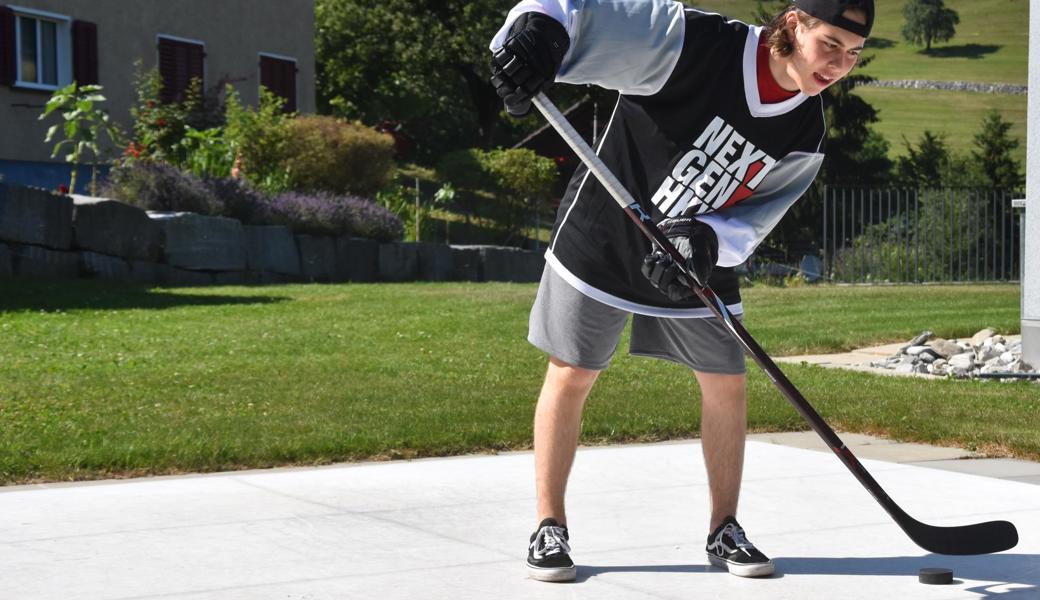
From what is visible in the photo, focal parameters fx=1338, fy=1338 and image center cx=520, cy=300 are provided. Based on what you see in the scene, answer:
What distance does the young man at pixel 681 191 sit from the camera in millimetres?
3504

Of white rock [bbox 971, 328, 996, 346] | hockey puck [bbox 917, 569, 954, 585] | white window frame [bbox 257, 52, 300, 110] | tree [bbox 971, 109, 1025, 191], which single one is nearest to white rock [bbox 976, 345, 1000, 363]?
white rock [bbox 971, 328, 996, 346]

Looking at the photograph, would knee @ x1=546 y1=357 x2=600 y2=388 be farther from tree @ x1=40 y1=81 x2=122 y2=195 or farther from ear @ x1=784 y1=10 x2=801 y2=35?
A: tree @ x1=40 y1=81 x2=122 y2=195

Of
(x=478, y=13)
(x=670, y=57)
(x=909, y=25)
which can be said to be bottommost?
(x=670, y=57)

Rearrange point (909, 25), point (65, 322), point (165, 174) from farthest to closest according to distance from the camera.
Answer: point (909, 25) < point (165, 174) < point (65, 322)

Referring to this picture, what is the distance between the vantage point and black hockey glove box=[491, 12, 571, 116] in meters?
3.29

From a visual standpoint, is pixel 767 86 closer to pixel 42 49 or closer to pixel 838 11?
pixel 838 11

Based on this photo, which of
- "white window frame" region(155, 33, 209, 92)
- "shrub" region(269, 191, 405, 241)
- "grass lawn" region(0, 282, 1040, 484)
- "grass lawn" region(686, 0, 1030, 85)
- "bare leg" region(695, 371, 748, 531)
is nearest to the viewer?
"bare leg" region(695, 371, 748, 531)

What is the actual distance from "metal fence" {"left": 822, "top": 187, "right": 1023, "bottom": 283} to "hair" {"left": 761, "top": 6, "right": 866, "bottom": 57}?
13922mm

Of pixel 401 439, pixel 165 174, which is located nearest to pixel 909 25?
pixel 165 174

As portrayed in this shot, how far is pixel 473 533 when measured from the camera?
13.2 feet

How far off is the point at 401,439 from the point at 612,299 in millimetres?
2108

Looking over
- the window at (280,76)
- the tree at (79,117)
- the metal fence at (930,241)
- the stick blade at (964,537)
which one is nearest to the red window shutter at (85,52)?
the tree at (79,117)

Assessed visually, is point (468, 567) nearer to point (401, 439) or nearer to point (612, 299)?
point (612, 299)

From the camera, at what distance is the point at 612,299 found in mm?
3648
